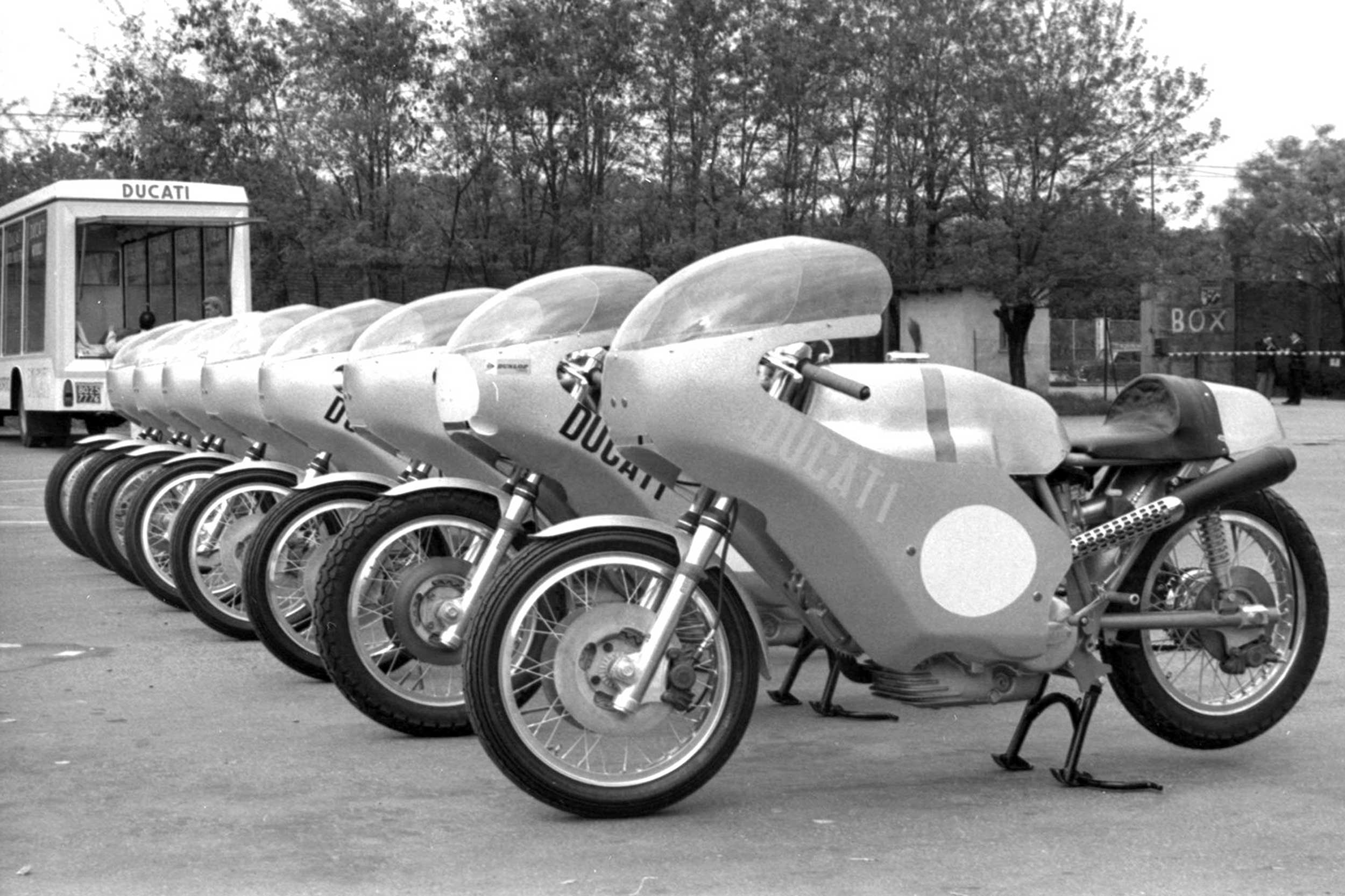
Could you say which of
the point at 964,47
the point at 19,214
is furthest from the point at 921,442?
the point at 964,47

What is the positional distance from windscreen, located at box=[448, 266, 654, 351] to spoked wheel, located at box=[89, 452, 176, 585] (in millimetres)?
4365

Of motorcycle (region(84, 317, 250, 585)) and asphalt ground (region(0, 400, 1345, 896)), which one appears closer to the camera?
asphalt ground (region(0, 400, 1345, 896))

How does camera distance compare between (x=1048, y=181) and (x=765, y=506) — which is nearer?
(x=765, y=506)

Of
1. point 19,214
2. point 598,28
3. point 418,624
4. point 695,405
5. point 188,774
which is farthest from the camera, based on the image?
point 598,28

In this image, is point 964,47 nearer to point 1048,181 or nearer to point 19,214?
point 1048,181

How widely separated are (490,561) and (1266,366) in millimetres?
40624

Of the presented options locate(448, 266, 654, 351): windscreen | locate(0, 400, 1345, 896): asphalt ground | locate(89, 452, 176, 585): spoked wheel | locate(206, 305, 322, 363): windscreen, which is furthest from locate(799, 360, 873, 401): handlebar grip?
locate(89, 452, 176, 585): spoked wheel

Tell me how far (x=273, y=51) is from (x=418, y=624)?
96.4 feet

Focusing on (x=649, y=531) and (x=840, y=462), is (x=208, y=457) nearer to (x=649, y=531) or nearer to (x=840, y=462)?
(x=649, y=531)

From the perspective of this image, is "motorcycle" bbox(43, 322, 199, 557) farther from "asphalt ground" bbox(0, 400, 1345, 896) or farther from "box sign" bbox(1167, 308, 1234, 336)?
"box sign" bbox(1167, 308, 1234, 336)

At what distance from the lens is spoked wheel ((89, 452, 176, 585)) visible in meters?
10.7

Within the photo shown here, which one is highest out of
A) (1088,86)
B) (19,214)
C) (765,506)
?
(1088,86)

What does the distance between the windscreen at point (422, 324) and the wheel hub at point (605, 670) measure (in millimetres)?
2267

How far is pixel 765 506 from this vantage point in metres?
5.15
